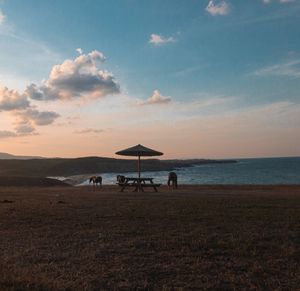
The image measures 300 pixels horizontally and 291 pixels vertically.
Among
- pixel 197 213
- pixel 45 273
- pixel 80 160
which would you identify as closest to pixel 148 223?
pixel 197 213

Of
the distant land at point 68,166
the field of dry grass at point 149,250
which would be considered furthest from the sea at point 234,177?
the field of dry grass at point 149,250

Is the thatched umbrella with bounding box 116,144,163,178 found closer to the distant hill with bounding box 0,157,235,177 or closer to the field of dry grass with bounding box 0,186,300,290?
the field of dry grass with bounding box 0,186,300,290

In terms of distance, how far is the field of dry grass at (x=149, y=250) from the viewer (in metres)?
6.05

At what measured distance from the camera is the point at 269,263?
7.07 metres

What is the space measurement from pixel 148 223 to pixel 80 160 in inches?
4693

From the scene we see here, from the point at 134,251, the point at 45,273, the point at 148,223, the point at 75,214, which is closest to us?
the point at 45,273

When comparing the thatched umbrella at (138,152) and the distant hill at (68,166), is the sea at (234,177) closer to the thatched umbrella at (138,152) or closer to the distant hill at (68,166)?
the distant hill at (68,166)

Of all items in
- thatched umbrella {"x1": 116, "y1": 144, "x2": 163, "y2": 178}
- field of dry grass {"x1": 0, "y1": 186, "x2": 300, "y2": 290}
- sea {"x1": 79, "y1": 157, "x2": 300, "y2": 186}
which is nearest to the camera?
field of dry grass {"x1": 0, "y1": 186, "x2": 300, "y2": 290}

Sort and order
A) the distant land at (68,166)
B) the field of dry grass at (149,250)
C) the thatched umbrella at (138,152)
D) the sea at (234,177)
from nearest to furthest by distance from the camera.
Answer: the field of dry grass at (149,250), the thatched umbrella at (138,152), the sea at (234,177), the distant land at (68,166)

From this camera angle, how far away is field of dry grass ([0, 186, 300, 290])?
605cm

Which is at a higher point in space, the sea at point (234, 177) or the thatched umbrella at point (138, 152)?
the thatched umbrella at point (138, 152)

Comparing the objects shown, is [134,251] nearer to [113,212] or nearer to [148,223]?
[148,223]

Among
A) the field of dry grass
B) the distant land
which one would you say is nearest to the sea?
the distant land

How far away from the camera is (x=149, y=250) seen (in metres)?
7.94
